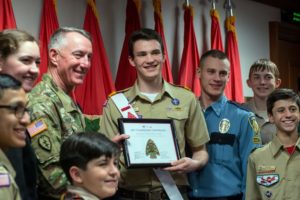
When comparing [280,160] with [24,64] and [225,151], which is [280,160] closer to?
[225,151]

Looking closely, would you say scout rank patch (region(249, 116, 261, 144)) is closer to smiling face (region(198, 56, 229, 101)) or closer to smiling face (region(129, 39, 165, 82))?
smiling face (region(198, 56, 229, 101))

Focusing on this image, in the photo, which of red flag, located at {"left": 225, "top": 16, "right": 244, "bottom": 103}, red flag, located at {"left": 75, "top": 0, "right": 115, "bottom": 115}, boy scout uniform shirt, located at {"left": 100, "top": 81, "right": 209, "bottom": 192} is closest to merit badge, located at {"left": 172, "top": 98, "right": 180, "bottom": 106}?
boy scout uniform shirt, located at {"left": 100, "top": 81, "right": 209, "bottom": 192}

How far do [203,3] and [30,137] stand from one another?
2.94 metres

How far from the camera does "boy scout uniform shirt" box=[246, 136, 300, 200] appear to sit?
2.78 metres

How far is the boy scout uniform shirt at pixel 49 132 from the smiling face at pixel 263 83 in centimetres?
180

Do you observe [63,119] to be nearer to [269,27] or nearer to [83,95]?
[83,95]

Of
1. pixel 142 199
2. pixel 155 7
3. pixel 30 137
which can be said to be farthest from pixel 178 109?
pixel 155 7

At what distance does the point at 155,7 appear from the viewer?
156 inches

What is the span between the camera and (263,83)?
3.64 m

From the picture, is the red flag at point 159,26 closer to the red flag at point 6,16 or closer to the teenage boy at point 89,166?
the red flag at point 6,16

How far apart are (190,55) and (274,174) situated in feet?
5.43

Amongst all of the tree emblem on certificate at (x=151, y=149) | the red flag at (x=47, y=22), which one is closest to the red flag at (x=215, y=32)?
the red flag at (x=47, y=22)

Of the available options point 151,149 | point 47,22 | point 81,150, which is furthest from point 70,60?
Answer: point 47,22

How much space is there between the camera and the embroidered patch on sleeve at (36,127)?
2082mm
